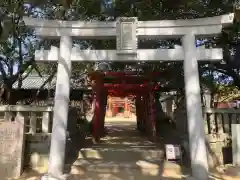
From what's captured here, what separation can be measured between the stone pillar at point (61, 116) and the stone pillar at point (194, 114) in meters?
2.88

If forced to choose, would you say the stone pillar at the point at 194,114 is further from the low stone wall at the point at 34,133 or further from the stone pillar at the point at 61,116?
the low stone wall at the point at 34,133

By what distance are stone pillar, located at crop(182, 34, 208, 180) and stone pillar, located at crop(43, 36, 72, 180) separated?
9.44 feet

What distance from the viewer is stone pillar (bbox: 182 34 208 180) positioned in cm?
625

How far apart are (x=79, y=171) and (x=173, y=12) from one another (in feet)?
17.2

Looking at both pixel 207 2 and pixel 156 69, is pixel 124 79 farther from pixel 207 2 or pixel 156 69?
pixel 207 2

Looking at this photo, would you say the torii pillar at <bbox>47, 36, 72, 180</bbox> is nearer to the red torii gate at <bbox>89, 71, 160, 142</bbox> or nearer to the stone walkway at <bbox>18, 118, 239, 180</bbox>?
the stone walkway at <bbox>18, 118, 239, 180</bbox>

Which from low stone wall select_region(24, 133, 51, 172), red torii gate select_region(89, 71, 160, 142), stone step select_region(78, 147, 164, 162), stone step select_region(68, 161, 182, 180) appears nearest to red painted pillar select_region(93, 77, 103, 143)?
red torii gate select_region(89, 71, 160, 142)

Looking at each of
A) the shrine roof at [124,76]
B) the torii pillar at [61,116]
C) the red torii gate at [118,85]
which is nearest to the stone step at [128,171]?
the torii pillar at [61,116]

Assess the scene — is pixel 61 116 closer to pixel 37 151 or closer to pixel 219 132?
pixel 37 151

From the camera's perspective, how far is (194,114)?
650 cm

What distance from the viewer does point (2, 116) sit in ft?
25.5

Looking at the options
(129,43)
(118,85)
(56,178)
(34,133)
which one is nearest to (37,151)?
(34,133)

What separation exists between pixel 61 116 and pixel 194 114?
10.2 ft

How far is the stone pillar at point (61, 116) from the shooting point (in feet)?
20.8
